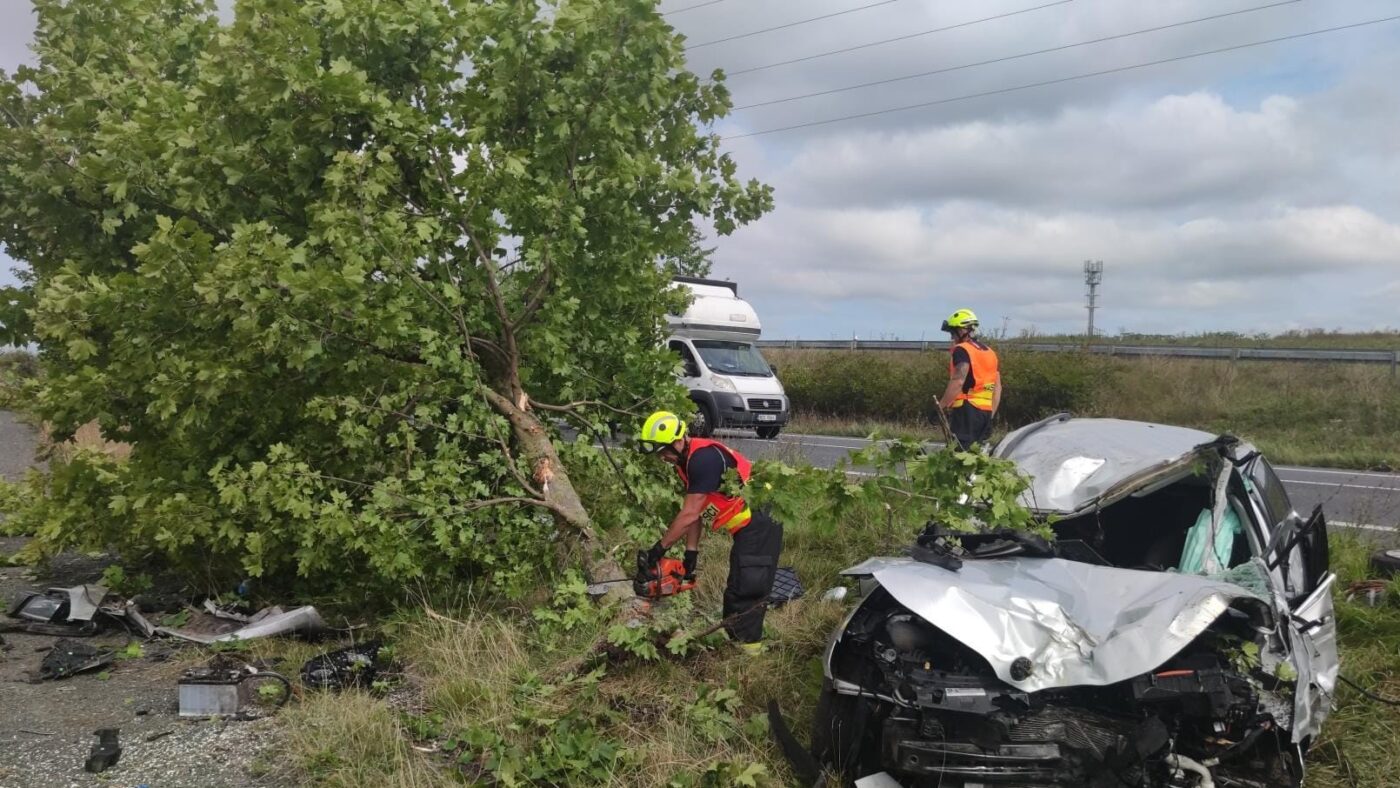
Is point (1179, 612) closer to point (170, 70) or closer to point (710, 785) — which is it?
point (710, 785)

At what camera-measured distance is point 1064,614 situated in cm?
338

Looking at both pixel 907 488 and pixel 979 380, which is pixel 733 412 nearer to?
pixel 979 380

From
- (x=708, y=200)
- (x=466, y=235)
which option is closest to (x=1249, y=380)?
(x=708, y=200)

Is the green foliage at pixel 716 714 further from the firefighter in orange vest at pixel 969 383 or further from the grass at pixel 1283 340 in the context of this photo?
the grass at pixel 1283 340

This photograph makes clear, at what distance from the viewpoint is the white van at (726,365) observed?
586 inches

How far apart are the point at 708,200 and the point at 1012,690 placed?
392 centimetres

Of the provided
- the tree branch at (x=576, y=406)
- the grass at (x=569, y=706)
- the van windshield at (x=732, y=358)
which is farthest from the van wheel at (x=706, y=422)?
the grass at (x=569, y=706)

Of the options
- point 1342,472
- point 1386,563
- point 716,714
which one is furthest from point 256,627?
point 1342,472

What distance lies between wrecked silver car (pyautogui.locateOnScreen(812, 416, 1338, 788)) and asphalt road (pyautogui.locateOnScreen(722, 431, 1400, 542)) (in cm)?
322

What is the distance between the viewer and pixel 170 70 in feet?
25.0

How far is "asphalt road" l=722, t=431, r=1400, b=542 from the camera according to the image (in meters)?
7.60

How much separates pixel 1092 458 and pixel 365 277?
3.93 metres

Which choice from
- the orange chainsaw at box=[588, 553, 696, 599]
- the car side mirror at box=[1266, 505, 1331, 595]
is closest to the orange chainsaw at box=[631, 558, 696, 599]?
the orange chainsaw at box=[588, 553, 696, 599]

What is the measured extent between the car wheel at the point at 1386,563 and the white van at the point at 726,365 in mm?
9475
